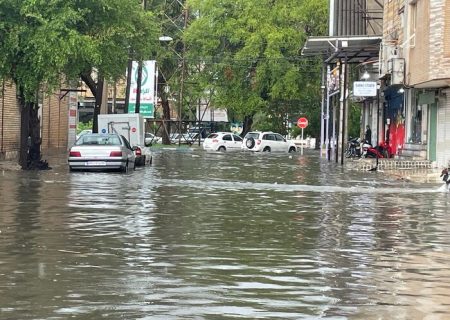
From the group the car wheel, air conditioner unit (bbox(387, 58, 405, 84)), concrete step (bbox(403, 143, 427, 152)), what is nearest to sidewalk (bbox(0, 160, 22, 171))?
air conditioner unit (bbox(387, 58, 405, 84))

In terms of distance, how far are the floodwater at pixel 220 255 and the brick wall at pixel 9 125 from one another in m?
15.5

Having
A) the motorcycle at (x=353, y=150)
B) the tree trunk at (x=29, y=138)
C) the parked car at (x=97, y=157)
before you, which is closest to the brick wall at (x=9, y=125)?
the tree trunk at (x=29, y=138)

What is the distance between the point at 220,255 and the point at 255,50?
185ft

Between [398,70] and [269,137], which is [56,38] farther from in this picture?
[269,137]

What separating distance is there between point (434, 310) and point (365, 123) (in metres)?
47.6

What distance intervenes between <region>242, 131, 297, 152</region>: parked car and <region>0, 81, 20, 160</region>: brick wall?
28824mm

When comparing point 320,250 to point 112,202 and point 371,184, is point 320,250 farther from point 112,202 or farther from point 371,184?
point 371,184

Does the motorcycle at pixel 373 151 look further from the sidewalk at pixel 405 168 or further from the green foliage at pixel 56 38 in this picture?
the green foliage at pixel 56 38

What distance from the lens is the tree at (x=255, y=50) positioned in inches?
2616

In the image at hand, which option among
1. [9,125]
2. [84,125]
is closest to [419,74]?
[9,125]

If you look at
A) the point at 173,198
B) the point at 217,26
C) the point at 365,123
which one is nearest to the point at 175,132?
the point at 217,26

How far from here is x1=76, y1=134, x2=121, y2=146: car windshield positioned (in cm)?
Answer: 3017

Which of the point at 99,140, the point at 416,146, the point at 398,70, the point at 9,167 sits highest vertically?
the point at 398,70

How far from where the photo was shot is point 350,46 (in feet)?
136
